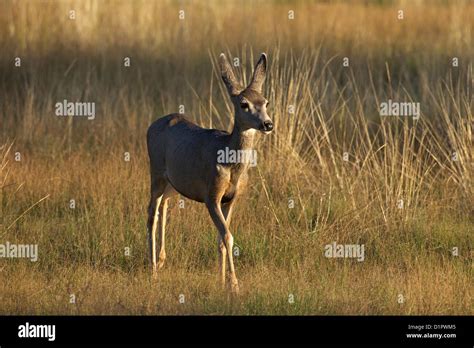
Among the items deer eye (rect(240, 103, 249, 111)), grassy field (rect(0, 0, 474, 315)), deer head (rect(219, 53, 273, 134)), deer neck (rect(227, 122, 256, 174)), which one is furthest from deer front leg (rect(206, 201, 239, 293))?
deer eye (rect(240, 103, 249, 111))

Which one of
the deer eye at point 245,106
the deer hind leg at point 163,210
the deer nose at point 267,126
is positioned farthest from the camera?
the deer hind leg at point 163,210

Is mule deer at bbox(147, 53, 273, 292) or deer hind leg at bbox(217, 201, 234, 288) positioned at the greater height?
mule deer at bbox(147, 53, 273, 292)

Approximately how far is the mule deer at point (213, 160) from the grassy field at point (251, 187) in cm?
50

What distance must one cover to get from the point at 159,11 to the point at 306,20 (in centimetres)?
292

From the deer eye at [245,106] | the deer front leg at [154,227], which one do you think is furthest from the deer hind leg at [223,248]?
the deer eye at [245,106]

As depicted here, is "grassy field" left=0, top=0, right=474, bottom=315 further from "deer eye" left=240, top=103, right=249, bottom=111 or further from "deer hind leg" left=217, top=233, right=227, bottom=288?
"deer eye" left=240, top=103, right=249, bottom=111

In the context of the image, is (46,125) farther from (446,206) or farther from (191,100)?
(446,206)

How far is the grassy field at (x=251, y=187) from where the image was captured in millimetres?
10062

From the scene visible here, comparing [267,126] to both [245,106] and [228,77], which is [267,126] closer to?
[245,106]

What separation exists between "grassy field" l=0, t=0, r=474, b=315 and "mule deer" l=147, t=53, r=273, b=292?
50 cm

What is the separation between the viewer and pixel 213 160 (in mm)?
10250

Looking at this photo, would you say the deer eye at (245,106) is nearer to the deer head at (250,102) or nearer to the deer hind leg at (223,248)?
the deer head at (250,102)

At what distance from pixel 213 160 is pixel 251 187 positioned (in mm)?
2548

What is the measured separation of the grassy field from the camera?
10.1 meters
